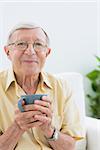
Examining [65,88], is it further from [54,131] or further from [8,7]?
[8,7]

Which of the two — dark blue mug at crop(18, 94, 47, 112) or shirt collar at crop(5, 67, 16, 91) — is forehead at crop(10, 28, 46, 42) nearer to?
shirt collar at crop(5, 67, 16, 91)

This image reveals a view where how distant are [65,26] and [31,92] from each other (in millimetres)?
1472

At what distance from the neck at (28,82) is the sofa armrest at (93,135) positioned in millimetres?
516

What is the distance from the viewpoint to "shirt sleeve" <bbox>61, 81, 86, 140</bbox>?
165 centimetres

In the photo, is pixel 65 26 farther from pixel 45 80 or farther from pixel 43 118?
pixel 43 118

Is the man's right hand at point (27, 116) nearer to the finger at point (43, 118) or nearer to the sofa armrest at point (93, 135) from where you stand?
the finger at point (43, 118)

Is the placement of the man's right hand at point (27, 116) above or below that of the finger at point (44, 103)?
below

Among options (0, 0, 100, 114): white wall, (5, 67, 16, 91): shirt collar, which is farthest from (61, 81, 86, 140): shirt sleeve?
(0, 0, 100, 114): white wall

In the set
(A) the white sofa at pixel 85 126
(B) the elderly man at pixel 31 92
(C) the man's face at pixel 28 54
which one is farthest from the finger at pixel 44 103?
(A) the white sofa at pixel 85 126

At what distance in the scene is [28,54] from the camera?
154cm

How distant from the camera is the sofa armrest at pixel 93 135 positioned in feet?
6.20

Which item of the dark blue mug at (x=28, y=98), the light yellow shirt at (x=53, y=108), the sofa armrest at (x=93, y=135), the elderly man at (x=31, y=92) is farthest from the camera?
the sofa armrest at (x=93, y=135)

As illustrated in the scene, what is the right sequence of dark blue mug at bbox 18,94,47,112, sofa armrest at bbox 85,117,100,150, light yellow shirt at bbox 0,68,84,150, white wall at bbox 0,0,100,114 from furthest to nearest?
white wall at bbox 0,0,100,114
sofa armrest at bbox 85,117,100,150
light yellow shirt at bbox 0,68,84,150
dark blue mug at bbox 18,94,47,112

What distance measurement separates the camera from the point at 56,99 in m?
1.66
